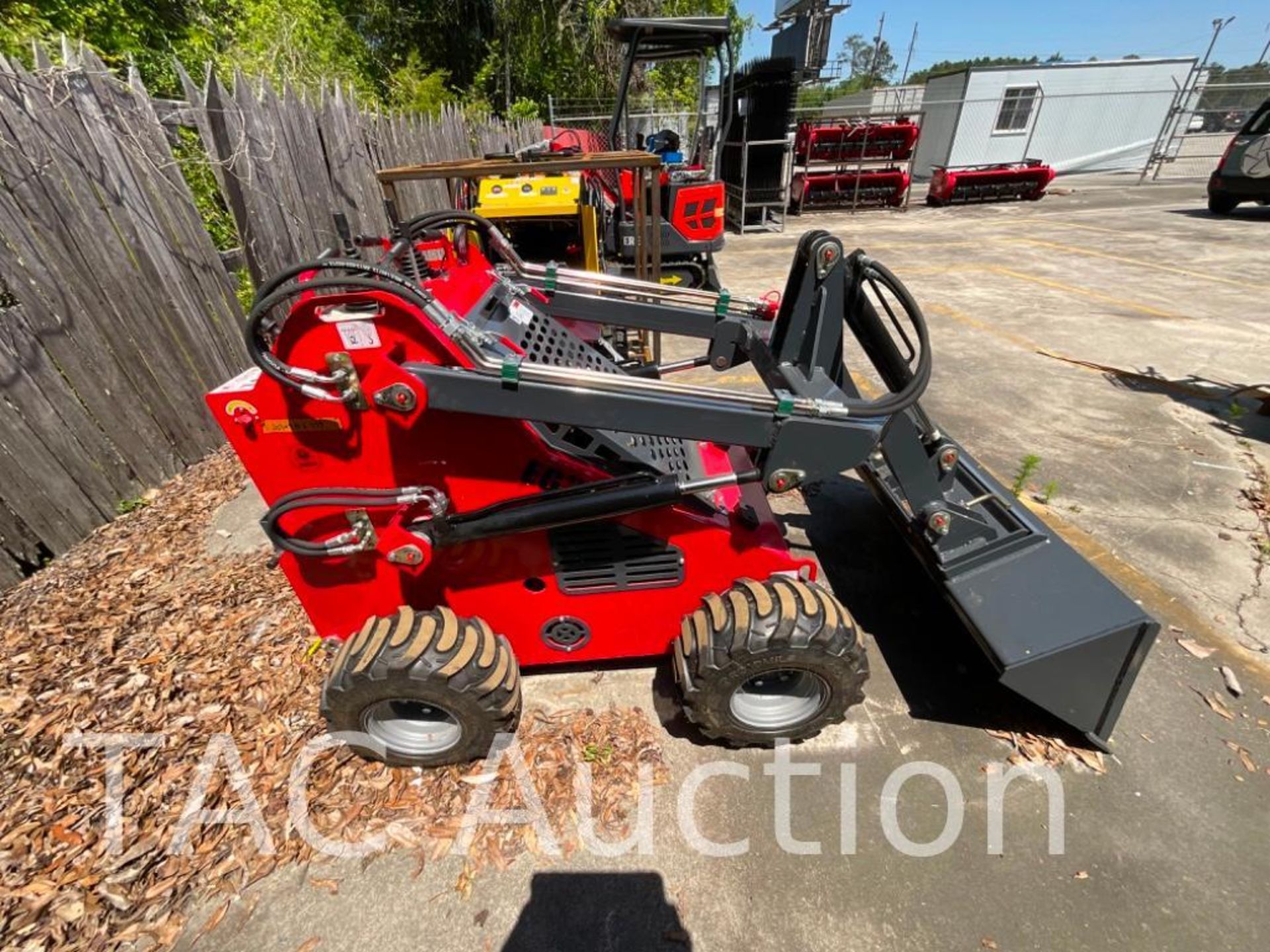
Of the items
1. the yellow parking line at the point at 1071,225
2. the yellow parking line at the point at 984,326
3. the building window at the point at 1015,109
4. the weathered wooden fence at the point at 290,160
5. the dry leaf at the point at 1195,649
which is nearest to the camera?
the dry leaf at the point at 1195,649

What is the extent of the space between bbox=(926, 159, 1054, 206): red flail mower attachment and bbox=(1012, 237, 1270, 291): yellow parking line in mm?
5648

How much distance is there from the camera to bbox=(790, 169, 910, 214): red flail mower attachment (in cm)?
1609

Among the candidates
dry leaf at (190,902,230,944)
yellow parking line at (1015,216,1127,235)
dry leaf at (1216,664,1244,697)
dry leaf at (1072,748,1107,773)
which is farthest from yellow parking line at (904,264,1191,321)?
dry leaf at (190,902,230,944)

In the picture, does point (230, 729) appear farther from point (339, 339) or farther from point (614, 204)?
point (614, 204)

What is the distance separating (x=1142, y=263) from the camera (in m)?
9.83

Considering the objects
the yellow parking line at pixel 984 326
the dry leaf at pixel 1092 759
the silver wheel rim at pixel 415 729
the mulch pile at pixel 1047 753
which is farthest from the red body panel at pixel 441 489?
the yellow parking line at pixel 984 326

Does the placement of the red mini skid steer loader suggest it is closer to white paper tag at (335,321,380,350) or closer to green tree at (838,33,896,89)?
white paper tag at (335,321,380,350)

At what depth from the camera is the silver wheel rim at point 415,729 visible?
2.45 m

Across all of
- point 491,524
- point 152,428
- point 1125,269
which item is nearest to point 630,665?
point 491,524

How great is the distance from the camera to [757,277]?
1001cm

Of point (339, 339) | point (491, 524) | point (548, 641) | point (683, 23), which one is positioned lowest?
point (548, 641)

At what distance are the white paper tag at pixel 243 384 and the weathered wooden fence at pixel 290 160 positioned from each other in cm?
324

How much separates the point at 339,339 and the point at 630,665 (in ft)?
6.56

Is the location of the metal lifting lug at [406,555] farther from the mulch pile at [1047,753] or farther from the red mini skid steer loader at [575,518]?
the mulch pile at [1047,753]
